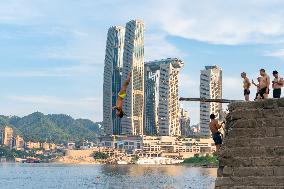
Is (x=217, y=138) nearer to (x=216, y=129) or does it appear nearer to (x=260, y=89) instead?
(x=216, y=129)

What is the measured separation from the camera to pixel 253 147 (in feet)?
46.4

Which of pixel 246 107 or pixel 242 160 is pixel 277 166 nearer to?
pixel 242 160

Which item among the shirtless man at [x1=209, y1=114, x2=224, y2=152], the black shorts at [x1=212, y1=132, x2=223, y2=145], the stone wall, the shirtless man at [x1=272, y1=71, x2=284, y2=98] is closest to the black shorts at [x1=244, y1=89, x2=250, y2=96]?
the shirtless man at [x1=272, y1=71, x2=284, y2=98]

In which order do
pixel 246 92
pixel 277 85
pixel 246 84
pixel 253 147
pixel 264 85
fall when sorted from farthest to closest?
1. pixel 246 84
2. pixel 246 92
3. pixel 277 85
4. pixel 264 85
5. pixel 253 147

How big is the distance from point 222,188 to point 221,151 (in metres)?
1.12

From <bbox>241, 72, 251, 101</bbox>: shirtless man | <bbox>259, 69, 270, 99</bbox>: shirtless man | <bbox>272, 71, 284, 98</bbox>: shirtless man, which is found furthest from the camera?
<bbox>241, 72, 251, 101</bbox>: shirtless man

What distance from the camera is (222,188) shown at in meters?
13.9

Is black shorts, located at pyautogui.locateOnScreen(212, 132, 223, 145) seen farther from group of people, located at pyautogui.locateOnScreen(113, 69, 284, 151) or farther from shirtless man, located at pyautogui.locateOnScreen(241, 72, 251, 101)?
shirtless man, located at pyautogui.locateOnScreen(241, 72, 251, 101)

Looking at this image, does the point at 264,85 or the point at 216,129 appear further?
the point at 216,129

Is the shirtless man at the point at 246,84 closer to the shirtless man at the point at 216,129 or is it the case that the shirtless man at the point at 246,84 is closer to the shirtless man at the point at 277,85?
the shirtless man at the point at 277,85

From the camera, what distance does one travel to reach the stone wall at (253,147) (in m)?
13.5

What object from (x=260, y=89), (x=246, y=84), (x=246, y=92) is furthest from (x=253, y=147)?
(x=246, y=84)

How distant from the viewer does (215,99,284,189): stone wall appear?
44.4 feet

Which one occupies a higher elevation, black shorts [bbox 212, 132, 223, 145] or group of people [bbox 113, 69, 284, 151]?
group of people [bbox 113, 69, 284, 151]
